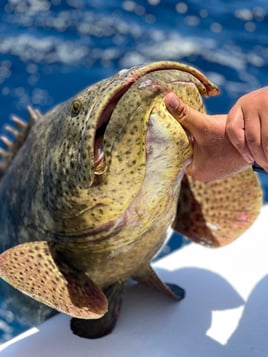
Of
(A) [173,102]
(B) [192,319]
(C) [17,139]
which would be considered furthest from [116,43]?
(A) [173,102]

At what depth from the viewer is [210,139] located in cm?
206

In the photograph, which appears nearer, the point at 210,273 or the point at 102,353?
the point at 102,353

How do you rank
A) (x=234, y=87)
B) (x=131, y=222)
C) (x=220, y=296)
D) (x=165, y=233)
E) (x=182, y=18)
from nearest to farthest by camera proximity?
(x=131, y=222)
(x=165, y=233)
(x=220, y=296)
(x=234, y=87)
(x=182, y=18)

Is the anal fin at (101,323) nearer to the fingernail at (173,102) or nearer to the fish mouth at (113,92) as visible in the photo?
the fish mouth at (113,92)

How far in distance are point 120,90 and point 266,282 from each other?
120 cm

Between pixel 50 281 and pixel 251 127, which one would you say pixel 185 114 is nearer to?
pixel 251 127

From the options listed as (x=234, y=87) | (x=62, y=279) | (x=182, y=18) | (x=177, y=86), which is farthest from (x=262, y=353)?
(x=182, y=18)

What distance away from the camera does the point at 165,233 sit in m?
2.55

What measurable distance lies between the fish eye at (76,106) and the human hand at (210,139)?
1.24ft

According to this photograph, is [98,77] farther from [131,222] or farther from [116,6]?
[131,222]

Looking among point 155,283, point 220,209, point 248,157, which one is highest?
point 248,157

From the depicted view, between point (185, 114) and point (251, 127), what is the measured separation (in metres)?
0.31

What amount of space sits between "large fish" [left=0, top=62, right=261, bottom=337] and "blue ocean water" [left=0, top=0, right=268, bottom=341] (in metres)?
3.73

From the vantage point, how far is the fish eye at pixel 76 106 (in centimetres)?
229
